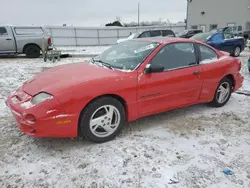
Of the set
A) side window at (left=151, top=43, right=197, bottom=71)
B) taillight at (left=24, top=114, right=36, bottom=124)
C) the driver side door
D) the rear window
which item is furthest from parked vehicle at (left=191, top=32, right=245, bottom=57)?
taillight at (left=24, top=114, right=36, bottom=124)

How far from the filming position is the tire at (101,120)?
3.12m

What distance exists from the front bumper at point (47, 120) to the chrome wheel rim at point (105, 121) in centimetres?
27

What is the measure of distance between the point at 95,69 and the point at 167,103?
1260mm

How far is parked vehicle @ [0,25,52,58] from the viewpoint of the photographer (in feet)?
39.4

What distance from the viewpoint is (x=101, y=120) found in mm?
3260

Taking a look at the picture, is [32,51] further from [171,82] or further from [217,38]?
[171,82]

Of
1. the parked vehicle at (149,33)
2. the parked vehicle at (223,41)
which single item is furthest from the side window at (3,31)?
the parked vehicle at (223,41)

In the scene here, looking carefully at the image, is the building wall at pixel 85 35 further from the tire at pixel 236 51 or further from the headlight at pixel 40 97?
the headlight at pixel 40 97

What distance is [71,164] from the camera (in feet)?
9.34

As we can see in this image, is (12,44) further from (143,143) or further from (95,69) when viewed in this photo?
(143,143)

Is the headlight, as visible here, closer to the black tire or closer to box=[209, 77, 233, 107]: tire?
box=[209, 77, 233, 107]: tire

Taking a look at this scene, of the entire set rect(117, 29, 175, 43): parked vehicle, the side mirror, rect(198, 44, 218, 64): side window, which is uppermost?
rect(117, 29, 175, 43): parked vehicle

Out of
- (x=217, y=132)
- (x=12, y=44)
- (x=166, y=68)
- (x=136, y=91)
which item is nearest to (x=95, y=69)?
(x=136, y=91)

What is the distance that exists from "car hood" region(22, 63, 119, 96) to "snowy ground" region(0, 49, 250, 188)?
0.76m
